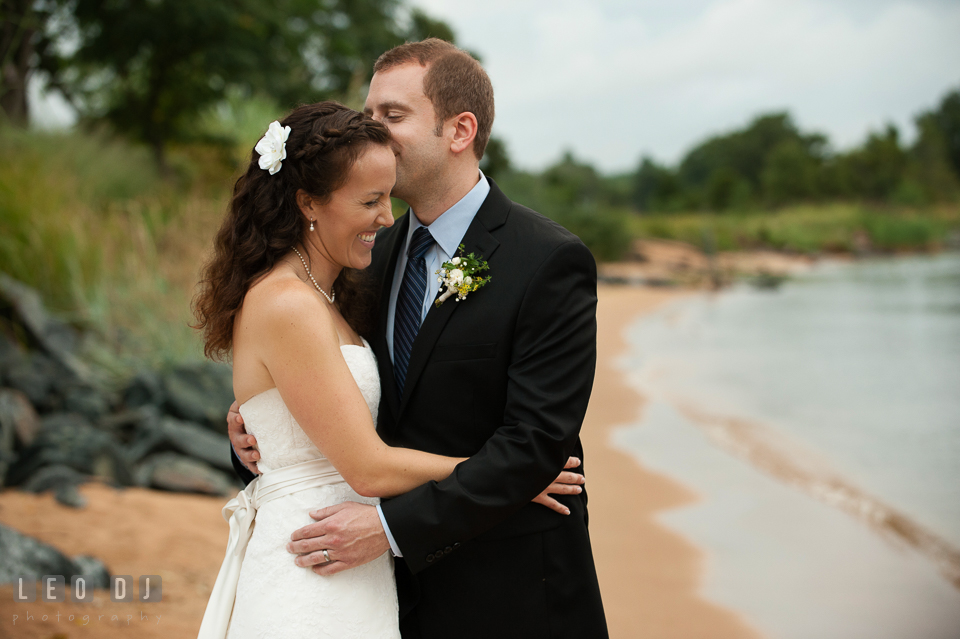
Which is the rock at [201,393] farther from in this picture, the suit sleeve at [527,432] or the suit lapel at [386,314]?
the suit sleeve at [527,432]

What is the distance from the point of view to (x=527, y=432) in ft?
6.77

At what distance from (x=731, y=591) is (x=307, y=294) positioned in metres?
4.30

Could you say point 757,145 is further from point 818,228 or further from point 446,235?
point 446,235

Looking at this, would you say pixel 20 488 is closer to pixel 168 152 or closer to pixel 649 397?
pixel 649 397

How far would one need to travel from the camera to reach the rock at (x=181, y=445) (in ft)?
19.5

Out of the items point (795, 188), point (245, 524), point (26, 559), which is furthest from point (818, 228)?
point (245, 524)

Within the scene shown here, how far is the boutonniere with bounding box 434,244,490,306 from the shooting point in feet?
7.49

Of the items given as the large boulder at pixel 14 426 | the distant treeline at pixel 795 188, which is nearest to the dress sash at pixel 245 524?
the large boulder at pixel 14 426

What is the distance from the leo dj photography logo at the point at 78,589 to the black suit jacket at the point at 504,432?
2.30 metres

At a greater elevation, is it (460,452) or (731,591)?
(460,452)

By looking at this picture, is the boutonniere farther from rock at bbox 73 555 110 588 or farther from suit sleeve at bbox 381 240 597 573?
rock at bbox 73 555 110 588

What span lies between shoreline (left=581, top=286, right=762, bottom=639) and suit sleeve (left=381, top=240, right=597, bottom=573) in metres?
2.85

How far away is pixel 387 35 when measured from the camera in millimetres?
24016

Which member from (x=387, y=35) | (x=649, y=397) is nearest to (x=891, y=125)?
(x=387, y=35)
